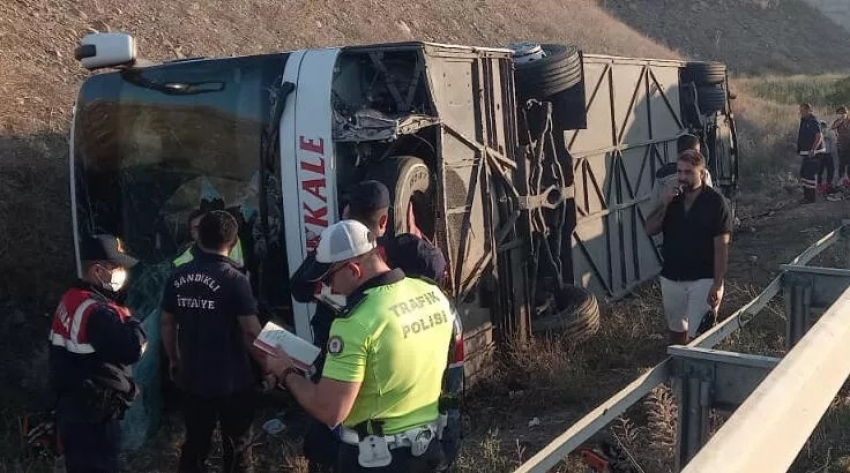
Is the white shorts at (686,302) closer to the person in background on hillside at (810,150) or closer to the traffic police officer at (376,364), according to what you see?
the traffic police officer at (376,364)

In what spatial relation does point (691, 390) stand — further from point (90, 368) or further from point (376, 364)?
point (90, 368)

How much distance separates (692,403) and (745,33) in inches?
1809

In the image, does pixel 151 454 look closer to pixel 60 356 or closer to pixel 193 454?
pixel 193 454

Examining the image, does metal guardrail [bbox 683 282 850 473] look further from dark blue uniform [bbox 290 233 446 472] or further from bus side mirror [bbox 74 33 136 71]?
bus side mirror [bbox 74 33 136 71]

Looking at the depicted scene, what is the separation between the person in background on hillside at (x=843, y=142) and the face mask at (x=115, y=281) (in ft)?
47.1

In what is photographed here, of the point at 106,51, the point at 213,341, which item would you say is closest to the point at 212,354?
the point at 213,341

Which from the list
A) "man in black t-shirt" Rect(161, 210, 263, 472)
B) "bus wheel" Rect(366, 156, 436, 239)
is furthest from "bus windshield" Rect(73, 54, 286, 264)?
"man in black t-shirt" Rect(161, 210, 263, 472)

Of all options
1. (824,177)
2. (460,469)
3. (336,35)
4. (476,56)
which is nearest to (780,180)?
(824,177)

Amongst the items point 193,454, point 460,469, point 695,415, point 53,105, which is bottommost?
point 460,469

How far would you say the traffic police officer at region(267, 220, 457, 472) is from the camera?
2848mm

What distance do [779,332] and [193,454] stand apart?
16.0ft

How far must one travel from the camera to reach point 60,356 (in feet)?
13.4

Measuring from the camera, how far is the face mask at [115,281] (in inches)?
163

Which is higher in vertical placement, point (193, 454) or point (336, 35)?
point (336, 35)
